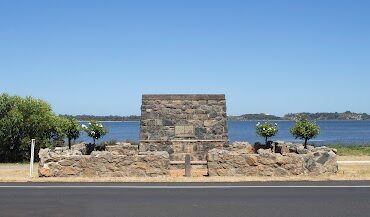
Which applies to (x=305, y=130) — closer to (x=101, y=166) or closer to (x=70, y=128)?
(x=70, y=128)

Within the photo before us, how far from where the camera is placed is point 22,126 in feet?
90.2

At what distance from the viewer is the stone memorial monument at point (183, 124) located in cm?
2476

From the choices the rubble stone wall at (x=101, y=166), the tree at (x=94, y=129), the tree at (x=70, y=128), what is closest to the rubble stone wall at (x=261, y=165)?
the rubble stone wall at (x=101, y=166)

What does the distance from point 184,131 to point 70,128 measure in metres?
6.93

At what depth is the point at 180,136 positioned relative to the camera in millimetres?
25078

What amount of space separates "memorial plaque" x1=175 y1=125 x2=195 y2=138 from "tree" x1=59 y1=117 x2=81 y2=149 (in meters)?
6.45
